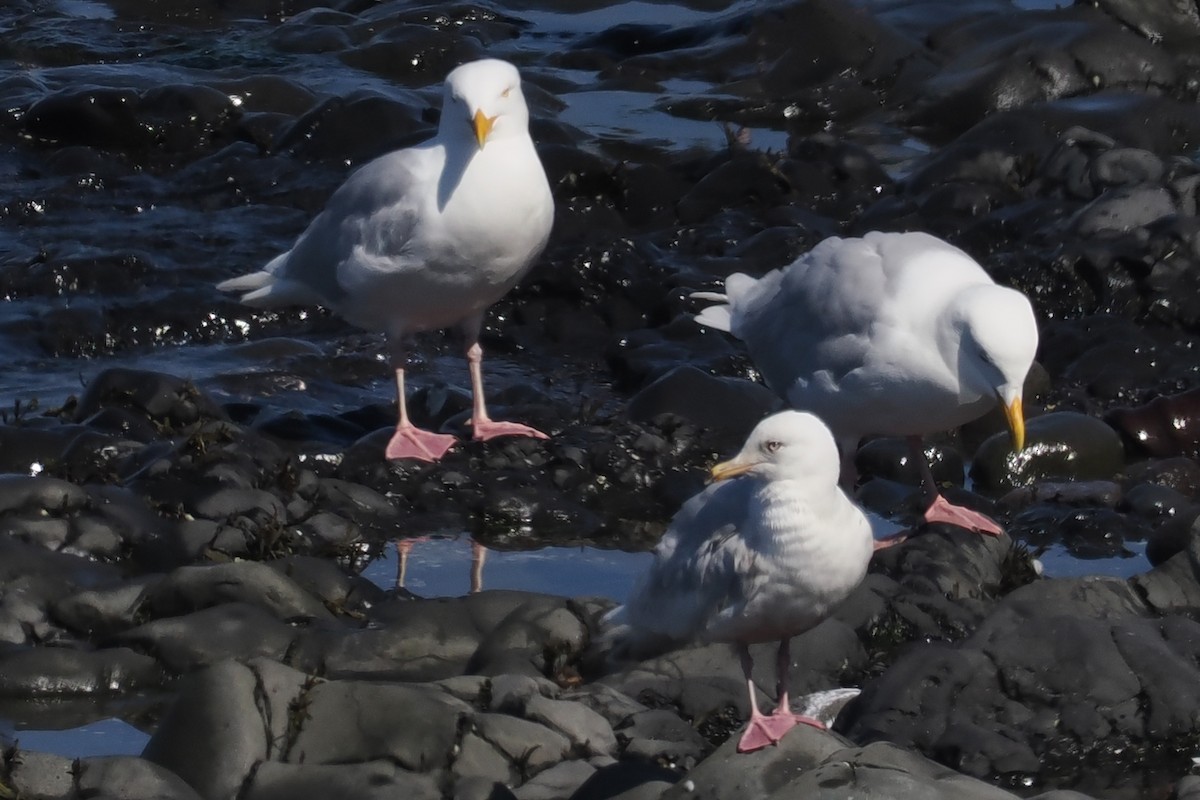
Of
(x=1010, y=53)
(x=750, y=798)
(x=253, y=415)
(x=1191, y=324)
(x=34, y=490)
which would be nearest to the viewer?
(x=750, y=798)

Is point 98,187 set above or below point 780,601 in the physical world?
below

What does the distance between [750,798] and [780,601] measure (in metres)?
0.62

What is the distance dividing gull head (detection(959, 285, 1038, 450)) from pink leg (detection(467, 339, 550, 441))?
2.84m

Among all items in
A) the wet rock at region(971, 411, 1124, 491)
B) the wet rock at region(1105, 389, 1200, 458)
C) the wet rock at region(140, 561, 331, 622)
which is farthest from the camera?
the wet rock at region(1105, 389, 1200, 458)

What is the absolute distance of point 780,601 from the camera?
5609 mm

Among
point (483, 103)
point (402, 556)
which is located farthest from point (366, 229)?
point (402, 556)

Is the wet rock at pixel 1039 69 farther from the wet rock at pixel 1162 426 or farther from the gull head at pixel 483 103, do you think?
the gull head at pixel 483 103

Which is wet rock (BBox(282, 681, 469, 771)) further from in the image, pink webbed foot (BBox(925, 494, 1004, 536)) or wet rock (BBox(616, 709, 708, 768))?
pink webbed foot (BBox(925, 494, 1004, 536))

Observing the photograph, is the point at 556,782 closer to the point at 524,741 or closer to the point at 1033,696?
the point at 524,741

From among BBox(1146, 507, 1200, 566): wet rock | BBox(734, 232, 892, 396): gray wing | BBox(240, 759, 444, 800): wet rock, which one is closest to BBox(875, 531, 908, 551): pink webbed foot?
BBox(734, 232, 892, 396): gray wing

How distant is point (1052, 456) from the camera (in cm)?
948

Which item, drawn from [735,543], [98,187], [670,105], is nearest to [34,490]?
[735,543]

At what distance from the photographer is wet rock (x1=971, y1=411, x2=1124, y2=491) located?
9.39 meters

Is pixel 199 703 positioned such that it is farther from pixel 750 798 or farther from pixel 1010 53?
pixel 1010 53
